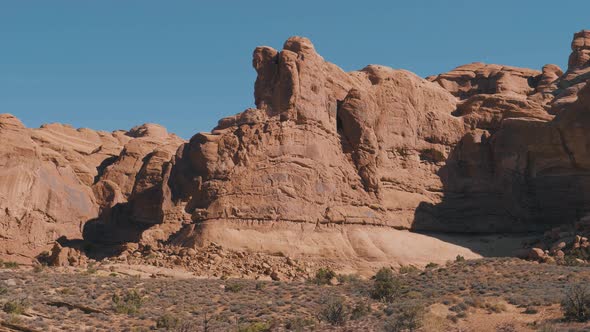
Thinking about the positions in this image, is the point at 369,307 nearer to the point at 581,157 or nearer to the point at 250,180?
the point at 250,180

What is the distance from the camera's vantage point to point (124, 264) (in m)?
48.3

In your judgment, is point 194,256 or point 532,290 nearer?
point 532,290

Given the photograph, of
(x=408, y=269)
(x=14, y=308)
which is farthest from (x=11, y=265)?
(x=408, y=269)

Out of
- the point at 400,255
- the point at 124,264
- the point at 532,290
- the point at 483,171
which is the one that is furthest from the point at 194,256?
the point at 483,171

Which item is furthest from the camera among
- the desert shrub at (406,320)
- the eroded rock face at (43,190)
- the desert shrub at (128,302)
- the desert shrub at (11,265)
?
the eroded rock face at (43,190)

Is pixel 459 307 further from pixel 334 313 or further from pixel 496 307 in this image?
pixel 334 313

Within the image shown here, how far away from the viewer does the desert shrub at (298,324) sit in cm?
3272

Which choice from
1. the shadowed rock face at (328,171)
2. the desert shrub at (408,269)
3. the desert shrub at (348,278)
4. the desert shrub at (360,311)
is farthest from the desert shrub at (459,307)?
the shadowed rock face at (328,171)

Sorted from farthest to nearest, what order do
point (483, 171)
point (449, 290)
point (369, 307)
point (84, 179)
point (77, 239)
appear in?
point (84, 179) → point (483, 171) → point (77, 239) → point (449, 290) → point (369, 307)

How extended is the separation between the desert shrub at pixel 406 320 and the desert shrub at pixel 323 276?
11.6 m

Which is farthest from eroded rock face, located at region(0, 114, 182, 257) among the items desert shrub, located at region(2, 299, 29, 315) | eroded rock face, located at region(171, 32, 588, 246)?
desert shrub, located at region(2, 299, 29, 315)

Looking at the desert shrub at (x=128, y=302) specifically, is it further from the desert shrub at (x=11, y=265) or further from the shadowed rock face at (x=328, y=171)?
the shadowed rock face at (x=328, y=171)

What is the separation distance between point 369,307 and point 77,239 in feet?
96.6

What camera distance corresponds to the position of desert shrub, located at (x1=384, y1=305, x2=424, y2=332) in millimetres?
31219
